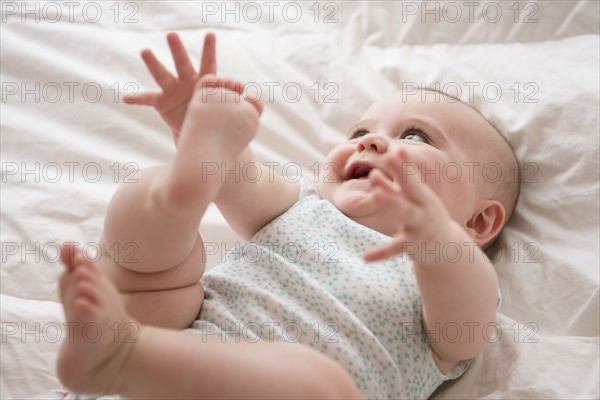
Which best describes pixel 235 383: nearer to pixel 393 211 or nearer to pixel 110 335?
pixel 110 335

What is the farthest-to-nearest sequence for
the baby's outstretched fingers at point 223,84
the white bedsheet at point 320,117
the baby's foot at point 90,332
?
the white bedsheet at point 320,117, the baby's outstretched fingers at point 223,84, the baby's foot at point 90,332

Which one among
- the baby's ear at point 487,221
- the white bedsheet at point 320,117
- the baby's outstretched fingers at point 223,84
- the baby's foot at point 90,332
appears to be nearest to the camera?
the baby's foot at point 90,332

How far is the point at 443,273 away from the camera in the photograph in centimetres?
80

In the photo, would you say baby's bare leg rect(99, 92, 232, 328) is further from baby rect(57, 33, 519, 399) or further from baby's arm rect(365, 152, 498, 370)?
baby's arm rect(365, 152, 498, 370)

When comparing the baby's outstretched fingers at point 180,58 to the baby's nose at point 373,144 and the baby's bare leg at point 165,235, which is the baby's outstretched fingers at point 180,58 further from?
the baby's nose at point 373,144

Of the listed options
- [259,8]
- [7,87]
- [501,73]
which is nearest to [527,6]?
[501,73]

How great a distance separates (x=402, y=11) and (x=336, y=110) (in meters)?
0.28

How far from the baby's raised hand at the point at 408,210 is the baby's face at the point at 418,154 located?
28 cm

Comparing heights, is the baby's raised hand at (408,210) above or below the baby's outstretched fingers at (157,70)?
below

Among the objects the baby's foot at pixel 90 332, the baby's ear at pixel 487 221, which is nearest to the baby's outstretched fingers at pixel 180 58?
the baby's foot at pixel 90 332

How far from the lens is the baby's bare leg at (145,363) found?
2.26ft

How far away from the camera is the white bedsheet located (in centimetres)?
100

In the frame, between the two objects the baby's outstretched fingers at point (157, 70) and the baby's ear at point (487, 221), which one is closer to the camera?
the baby's outstretched fingers at point (157, 70)

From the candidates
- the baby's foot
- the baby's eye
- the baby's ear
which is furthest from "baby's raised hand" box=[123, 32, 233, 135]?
the baby's ear
